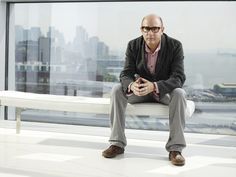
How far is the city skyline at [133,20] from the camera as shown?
12.2ft

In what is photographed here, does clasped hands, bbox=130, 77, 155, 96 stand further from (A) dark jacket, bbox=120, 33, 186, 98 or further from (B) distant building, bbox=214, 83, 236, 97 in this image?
(B) distant building, bbox=214, 83, 236, 97

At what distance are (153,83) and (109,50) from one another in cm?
137

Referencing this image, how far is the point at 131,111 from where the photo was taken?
2.94m

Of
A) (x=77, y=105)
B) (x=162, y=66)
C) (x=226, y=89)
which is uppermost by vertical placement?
(x=162, y=66)

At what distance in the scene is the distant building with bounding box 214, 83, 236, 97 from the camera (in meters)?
3.77

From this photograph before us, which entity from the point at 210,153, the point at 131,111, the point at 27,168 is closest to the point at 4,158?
the point at 27,168

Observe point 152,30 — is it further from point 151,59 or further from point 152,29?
point 151,59

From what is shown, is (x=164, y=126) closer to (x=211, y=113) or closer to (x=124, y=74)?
(x=211, y=113)

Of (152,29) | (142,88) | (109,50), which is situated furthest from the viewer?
(109,50)

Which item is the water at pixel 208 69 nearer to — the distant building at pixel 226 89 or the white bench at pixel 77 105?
the distant building at pixel 226 89

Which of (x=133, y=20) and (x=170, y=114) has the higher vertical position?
(x=133, y=20)

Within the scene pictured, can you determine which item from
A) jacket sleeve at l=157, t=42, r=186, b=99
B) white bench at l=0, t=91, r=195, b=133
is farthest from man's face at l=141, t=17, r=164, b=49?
white bench at l=0, t=91, r=195, b=133

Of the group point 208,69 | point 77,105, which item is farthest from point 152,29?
point 208,69

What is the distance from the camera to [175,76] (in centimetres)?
285
